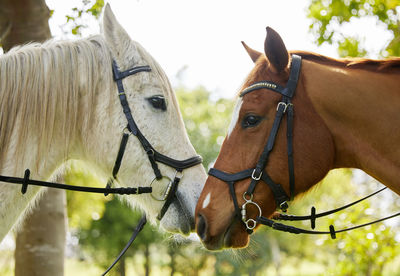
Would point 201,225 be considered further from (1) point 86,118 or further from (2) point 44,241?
(2) point 44,241

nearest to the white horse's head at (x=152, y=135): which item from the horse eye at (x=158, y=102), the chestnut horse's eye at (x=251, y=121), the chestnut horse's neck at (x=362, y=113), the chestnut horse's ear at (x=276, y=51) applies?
the horse eye at (x=158, y=102)

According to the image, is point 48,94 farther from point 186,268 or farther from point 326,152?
point 186,268

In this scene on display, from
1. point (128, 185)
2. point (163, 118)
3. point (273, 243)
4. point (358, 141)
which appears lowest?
point (273, 243)

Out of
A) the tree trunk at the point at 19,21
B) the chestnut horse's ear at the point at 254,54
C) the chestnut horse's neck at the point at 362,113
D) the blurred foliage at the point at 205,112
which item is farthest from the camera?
the blurred foliage at the point at 205,112

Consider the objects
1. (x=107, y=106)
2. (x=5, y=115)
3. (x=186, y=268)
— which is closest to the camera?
(x=5, y=115)

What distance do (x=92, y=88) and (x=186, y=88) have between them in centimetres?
4869

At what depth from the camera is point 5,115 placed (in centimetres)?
300

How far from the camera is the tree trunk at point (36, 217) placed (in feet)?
15.7

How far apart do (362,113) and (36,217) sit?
3.92 metres

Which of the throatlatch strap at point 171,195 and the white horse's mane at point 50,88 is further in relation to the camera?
the throatlatch strap at point 171,195

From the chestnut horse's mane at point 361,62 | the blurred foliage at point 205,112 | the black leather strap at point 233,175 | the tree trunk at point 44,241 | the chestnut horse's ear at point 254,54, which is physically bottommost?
the blurred foliage at point 205,112

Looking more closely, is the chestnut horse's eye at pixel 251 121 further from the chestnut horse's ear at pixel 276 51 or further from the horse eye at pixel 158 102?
the horse eye at pixel 158 102

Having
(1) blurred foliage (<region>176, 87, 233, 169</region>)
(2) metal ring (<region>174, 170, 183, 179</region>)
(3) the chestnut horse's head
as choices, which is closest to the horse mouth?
(3) the chestnut horse's head

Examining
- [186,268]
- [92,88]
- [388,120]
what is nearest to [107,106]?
[92,88]
